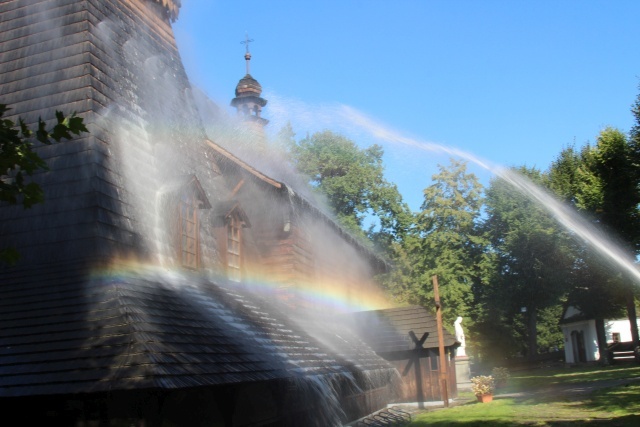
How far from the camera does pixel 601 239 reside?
35625 mm

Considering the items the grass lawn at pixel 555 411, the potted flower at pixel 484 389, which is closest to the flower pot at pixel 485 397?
the potted flower at pixel 484 389

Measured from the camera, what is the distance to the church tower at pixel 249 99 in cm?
3394

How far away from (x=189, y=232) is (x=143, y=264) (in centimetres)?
276

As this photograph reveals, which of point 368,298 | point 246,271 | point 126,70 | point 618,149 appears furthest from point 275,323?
point 618,149

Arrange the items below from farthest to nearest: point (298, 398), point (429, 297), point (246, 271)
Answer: point (429, 297), point (246, 271), point (298, 398)

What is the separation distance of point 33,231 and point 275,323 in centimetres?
564

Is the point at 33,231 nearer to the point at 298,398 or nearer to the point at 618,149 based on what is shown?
the point at 298,398

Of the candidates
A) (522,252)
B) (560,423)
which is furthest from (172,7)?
(522,252)

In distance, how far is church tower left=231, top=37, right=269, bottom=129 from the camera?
33938 mm

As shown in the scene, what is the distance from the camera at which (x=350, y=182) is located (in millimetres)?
43844

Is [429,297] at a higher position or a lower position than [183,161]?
lower

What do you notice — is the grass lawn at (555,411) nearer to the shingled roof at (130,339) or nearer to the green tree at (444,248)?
the shingled roof at (130,339)

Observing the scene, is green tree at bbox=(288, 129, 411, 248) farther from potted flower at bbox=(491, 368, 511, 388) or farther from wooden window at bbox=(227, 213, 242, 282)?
wooden window at bbox=(227, 213, 242, 282)

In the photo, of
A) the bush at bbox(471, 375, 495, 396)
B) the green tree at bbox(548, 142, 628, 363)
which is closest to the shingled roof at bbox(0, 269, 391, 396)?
the bush at bbox(471, 375, 495, 396)
